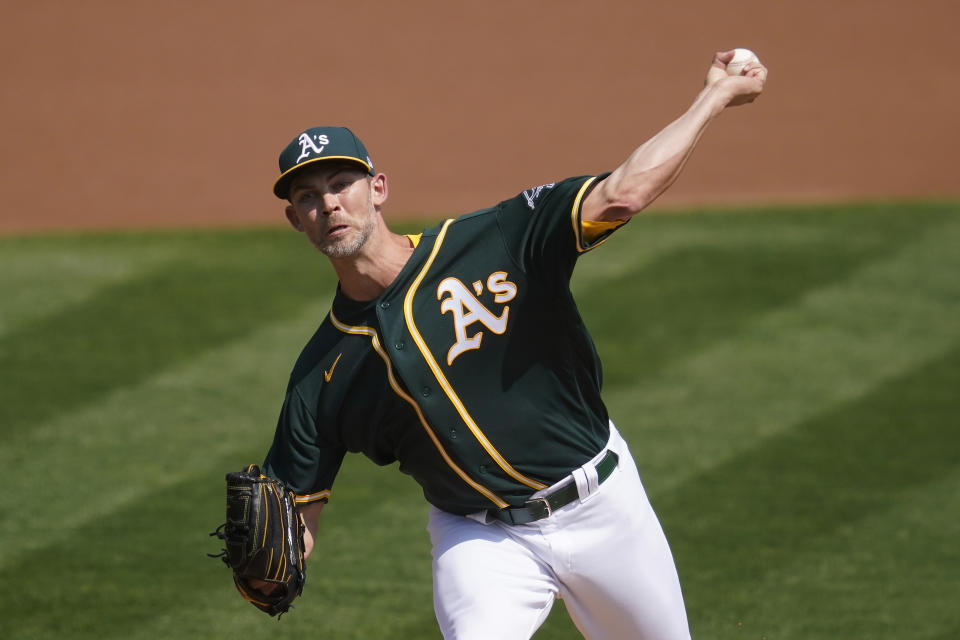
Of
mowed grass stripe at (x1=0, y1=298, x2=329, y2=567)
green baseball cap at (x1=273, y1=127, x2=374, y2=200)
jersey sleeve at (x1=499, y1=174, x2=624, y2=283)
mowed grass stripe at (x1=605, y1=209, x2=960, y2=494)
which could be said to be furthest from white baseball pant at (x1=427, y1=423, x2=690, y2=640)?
mowed grass stripe at (x1=0, y1=298, x2=329, y2=567)

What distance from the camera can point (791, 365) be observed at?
7477 mm

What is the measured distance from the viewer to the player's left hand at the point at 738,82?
118 inches

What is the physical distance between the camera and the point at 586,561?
3393mm

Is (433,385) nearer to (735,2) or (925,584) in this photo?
(925,584)

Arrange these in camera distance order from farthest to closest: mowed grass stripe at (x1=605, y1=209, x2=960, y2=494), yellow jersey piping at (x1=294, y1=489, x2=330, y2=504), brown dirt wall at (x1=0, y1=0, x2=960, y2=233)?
brown dirt wall at (x1=0, y1=0, x2=960, y2=233) < mowed grass stripe at (x1=605, y1=209, x2=960, y2=494) < yellow jersey piping at (x1=294, y1=489, x2=330, y2=504)

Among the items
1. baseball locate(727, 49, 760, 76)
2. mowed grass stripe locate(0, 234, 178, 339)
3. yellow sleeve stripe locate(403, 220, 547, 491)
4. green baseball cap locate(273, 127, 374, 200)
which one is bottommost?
mowed grass stripe locate(0, 234, 178, 339)

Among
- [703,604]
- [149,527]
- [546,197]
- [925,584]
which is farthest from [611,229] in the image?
[149,527]

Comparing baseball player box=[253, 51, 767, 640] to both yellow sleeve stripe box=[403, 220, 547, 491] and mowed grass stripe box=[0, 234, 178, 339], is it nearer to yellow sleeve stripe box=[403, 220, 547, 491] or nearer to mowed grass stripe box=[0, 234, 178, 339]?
yellow sleeve stripe box=[403, 220, 547, 491]

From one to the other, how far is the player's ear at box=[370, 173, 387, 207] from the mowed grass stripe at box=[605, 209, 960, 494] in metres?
3.00

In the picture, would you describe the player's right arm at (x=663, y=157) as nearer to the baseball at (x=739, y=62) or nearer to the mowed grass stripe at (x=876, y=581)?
the baseball at (x=739, y=62)

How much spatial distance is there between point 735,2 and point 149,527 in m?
7.40

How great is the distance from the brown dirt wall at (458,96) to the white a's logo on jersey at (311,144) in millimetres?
6798

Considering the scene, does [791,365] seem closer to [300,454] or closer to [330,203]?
[300,454]

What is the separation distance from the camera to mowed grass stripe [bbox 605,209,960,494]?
661 cm
